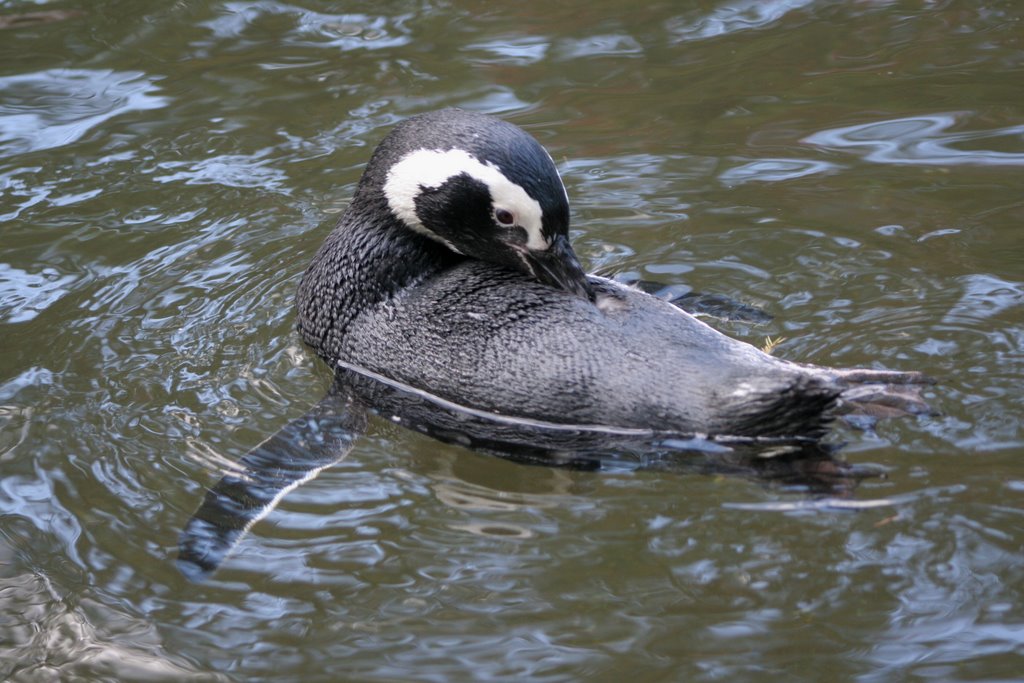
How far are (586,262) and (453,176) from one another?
1296mm

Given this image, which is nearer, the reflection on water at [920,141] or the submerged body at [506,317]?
the submerged body at [506,317]

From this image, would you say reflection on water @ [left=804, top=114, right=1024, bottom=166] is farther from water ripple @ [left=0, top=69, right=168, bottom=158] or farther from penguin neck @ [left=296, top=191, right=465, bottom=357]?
water ripple @ [left=0, top=69, right=168, bottom=158]

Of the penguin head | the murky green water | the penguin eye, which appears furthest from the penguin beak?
the murky green water

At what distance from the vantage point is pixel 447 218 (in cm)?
452

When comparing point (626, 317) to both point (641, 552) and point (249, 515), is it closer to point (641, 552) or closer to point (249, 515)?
point (641, 552)

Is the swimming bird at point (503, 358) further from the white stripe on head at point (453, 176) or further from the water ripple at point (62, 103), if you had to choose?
the water ripple at point (62, 103)

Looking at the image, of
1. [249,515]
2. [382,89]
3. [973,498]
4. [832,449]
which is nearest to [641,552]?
[832,449]

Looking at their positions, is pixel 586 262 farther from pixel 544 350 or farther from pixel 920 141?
pixel 920 141

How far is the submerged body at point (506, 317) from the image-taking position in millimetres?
3857

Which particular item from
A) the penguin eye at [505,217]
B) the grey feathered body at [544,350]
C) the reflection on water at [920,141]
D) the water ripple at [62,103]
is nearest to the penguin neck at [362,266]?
the grey feathered body at [544,350]

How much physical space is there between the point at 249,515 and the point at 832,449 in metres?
1.93

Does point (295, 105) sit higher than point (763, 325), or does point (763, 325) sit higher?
point (295, 105)

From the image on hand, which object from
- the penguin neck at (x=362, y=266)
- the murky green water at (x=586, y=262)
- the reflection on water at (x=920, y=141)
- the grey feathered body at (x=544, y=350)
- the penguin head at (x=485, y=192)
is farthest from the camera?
the reflection on water at (x=920, y=141)

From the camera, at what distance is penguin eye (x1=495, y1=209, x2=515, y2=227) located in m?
4.34
